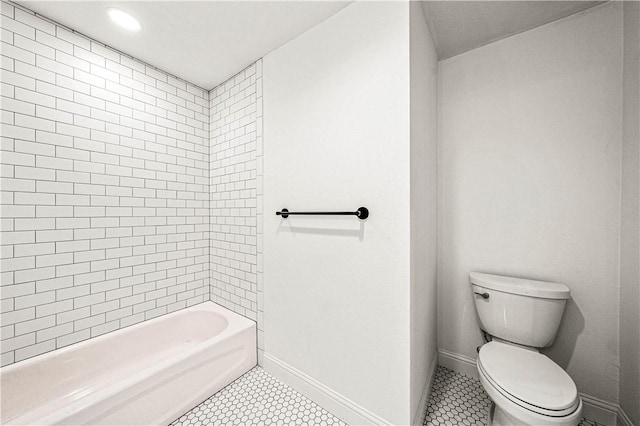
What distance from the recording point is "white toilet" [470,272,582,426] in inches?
38.2

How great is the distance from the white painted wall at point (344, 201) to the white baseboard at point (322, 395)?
0.09 ft

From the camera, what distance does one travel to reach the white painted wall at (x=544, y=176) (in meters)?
1.30

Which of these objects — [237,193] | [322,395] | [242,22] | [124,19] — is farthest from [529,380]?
[124,19]

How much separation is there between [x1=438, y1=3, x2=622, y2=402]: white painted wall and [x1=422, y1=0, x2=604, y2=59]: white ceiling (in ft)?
0.19

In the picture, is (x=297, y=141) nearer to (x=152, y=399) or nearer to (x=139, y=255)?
(x=139, y=255)

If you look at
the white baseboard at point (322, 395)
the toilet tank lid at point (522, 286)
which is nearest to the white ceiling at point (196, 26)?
the toilet tank lid at point (522, 286)

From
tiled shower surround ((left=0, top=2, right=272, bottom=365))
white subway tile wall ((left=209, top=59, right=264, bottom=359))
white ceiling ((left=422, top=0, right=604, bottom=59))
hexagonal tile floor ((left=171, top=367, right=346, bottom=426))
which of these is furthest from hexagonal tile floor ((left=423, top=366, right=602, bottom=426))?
white ceiling ((left=422, top=0, right=604, bottom=59))

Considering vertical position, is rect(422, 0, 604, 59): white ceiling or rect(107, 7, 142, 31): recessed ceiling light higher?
rect(107, 7, 142, 31): recessed ceiling light

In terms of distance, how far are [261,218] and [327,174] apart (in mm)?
650

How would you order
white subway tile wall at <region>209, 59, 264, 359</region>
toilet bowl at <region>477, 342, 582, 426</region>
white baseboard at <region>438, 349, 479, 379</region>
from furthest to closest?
white subway tile wall at <region>209, 59, 264, 359</region>
white baseboard at <region>438, 349, 479, 379</region>
toilet bowl at <region>477, 342, 582, 426</region>

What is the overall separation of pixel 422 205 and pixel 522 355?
2.94ft

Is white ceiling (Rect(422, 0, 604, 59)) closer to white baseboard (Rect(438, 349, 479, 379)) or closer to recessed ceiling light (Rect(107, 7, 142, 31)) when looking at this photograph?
recessed ceiling light (Rect(107, 7, 142, 31))

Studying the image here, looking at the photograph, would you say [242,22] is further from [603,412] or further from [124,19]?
[603,412]

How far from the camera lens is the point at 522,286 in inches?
53.0
